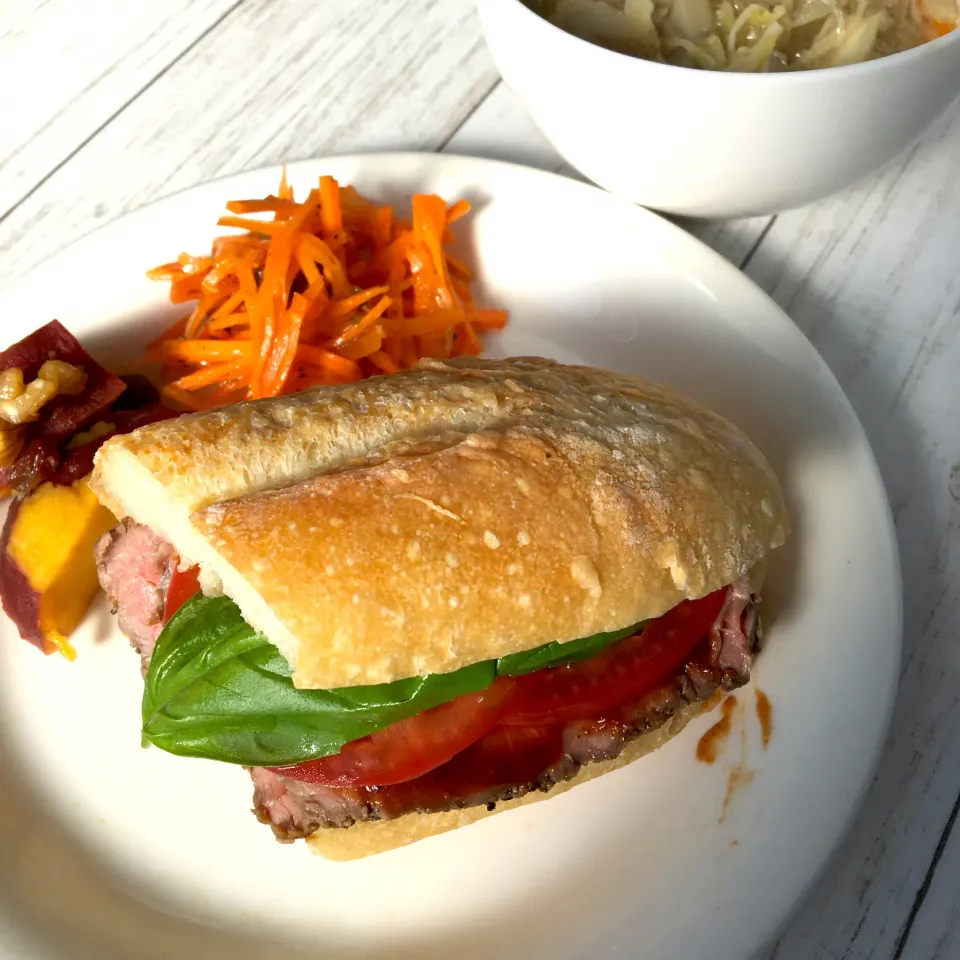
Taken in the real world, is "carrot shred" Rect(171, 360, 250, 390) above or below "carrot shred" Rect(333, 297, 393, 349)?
above

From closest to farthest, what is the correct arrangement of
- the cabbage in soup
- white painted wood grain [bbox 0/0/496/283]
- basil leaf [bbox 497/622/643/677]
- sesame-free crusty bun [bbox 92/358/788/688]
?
sesame-free crusty bun [bbox 92/358/788/688] → basil leaf [bbox 497/622/643/677] → the cabbage in soup → white painted wood grain [bbox 0/0/496/283]

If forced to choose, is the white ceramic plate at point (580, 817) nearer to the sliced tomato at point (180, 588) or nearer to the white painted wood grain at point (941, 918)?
the white painted wood grain at point (941, 918)

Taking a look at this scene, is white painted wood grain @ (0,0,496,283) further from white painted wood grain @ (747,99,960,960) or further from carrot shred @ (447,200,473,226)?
white painted wood grain @ (747,99,960,960)

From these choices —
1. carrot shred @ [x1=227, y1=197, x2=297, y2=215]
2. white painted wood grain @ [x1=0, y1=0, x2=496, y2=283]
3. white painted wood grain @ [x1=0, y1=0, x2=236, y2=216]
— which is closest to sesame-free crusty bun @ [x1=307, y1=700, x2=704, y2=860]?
carrot shred @ [x1=227, y1=197, x2=297, y2=215]

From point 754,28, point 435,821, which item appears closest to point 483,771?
point 435,821

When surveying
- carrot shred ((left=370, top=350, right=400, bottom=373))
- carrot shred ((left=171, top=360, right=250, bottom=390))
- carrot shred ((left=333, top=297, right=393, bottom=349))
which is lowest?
carrot shred ((left=370, top=350, right=400, bottom=373))

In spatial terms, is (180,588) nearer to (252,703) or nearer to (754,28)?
(252,703)

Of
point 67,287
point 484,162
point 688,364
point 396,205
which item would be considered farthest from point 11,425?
point 688,364
